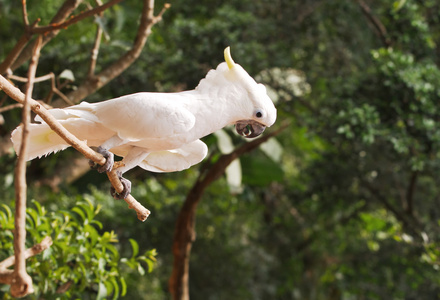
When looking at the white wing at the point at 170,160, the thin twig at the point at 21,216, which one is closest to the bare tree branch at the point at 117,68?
the white wing at the point at 170,160

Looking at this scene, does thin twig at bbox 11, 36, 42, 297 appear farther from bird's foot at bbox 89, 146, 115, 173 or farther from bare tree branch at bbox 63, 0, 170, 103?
bare tree branch at bbox 63, 0, 170, 103

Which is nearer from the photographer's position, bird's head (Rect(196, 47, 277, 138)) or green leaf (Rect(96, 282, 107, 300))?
bird's head (Rect(196, 47, 277, 138))

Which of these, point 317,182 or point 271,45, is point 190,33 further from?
point 317,182

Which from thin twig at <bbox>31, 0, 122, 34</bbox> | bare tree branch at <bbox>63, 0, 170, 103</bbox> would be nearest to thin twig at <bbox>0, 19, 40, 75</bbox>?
thin twig at <bbox>31, 0, 122, 34</bbox>

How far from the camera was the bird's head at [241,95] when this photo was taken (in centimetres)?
93

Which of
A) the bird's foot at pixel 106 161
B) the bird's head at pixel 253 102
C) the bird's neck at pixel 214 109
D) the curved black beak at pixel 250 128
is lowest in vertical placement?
the bird's foot at pixel 106 161

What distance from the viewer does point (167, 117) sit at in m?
0.90

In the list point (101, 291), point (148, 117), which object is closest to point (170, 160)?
point (148, 117)

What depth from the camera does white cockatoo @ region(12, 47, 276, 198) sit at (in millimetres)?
907

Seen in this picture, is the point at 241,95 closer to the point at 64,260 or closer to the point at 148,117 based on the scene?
the point at 148,117

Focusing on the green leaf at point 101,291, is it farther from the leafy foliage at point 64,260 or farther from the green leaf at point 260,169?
the green leaf at point 260,169

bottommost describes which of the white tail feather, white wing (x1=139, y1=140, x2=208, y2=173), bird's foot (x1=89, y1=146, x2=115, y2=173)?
white wing (x1=139, y1=140, x2=208, y2=173)

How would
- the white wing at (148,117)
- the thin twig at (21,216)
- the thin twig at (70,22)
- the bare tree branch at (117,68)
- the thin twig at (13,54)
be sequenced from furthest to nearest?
the bare tree branch at (117,68), the thin twig at (13,54), the thin twig at (70,22), the white wing at (148,117), the thin twig at (21,216)

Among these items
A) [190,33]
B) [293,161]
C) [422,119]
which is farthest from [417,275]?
[190,33]
